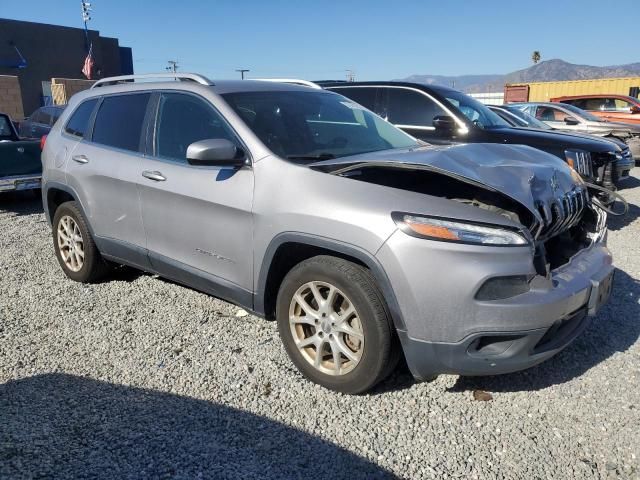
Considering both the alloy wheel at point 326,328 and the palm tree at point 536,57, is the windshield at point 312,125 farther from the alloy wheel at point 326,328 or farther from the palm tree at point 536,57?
the palm tree at point 536,57

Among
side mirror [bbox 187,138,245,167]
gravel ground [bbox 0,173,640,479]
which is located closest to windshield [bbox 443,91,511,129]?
gravel ground [bbox 0,173,640,479]

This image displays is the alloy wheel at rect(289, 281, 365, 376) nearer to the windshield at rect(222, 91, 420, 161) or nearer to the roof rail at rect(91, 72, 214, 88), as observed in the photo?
the windshield at rect(222, 91, 420, 161)

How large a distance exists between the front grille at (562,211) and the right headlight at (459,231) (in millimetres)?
263

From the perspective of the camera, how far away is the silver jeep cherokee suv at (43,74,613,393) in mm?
2551

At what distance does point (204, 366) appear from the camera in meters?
3.38

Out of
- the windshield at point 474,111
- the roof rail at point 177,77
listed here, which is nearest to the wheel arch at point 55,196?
the roof rail at point 177,77

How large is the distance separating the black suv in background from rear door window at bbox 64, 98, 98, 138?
414 centimetres

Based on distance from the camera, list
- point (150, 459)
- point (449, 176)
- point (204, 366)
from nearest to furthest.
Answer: point (150, 459), point (449, 176), point (204, 366)

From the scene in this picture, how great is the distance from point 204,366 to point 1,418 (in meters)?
1.12

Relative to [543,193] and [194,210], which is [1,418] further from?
[543,193]

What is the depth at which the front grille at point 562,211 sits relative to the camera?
2.84 m

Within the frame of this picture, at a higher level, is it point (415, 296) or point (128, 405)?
point (415, 296)

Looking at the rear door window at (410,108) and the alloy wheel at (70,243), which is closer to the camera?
the alloy wheel at (70,243)

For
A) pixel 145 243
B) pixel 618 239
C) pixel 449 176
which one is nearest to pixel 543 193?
pixel 449 176
